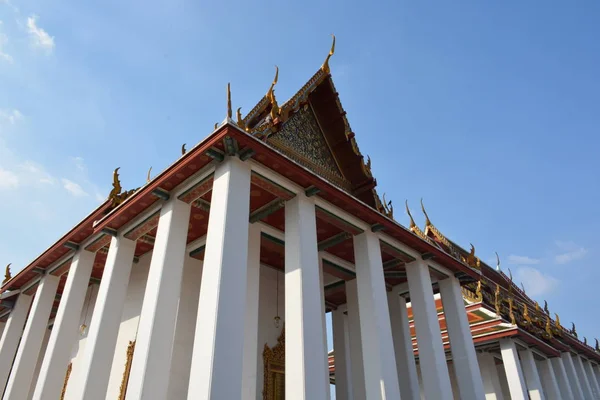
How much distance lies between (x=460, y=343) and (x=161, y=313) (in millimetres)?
5640

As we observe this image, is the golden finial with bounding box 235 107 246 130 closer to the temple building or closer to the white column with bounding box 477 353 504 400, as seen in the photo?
the temple building

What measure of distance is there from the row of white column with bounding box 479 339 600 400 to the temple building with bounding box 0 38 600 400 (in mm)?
93

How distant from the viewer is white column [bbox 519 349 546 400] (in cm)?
1178

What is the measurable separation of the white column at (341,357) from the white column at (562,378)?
8.21m

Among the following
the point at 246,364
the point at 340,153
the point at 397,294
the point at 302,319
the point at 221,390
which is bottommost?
the point at 221,390

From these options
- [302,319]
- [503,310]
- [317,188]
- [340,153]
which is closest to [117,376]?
[302,319]

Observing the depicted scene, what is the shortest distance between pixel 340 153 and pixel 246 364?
4.67m

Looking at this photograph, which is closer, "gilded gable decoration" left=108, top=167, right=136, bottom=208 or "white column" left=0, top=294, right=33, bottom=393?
"gilded gable decoration" left=108, top=167, right=136, bottom=208

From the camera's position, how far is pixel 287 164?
5.84 m

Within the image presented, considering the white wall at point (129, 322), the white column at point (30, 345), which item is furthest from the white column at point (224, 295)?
the white column at point (30, 345)

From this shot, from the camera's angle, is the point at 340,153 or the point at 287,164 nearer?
the point at 287,164

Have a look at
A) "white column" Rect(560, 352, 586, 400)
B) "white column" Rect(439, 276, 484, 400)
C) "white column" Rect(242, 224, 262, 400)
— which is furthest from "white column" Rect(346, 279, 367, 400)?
"white column" Rect(560, 352, 586, 400)

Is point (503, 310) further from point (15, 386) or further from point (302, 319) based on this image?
point (15, 386)

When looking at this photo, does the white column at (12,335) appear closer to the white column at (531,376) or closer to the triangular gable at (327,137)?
the triangular gable at (327,137)
